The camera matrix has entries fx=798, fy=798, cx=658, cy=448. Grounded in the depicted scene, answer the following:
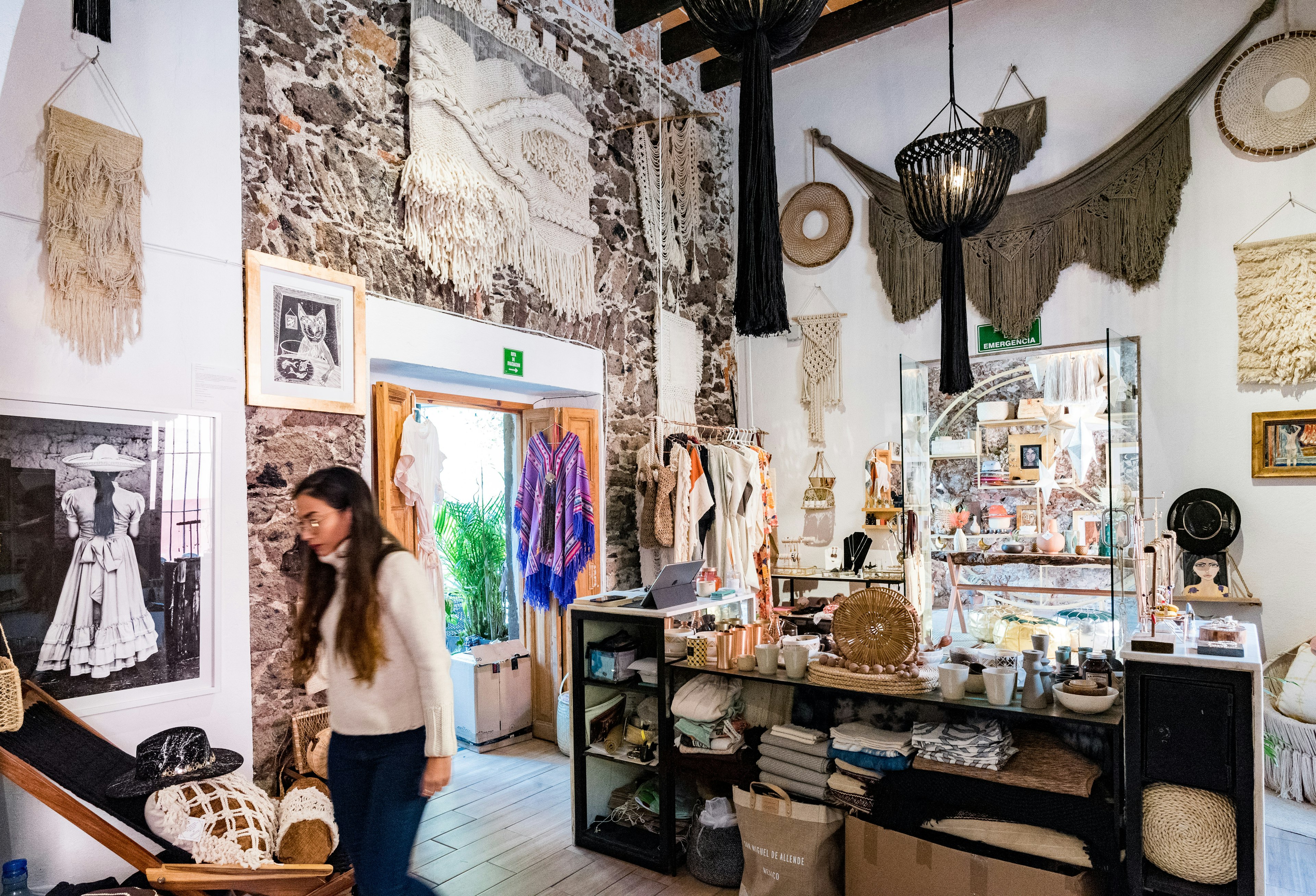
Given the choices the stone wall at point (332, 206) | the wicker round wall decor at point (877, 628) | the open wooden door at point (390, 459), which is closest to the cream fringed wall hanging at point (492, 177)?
the stone wall at point (332, 206)

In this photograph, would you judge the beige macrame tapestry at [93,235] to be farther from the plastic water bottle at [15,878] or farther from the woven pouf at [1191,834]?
the woven pouf at [1191,834]

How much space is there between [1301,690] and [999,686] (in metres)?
2.53

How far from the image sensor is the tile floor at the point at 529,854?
119 inches

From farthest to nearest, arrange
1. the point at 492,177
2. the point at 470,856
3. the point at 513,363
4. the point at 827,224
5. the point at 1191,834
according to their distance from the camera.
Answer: the point at 827,224 → the point at 513,363 → the point at 492,177 → the point at 470,856 → the point at 1191,834

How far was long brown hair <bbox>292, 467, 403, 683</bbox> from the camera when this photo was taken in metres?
2.04

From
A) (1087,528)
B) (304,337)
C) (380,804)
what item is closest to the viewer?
(380,804)

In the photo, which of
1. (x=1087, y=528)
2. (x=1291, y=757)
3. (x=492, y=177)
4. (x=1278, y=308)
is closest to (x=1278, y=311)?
(x=1278, y=308)

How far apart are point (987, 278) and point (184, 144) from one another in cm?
476

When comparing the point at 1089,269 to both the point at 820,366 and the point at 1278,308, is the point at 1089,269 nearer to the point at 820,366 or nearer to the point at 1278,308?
the point at 1278,308

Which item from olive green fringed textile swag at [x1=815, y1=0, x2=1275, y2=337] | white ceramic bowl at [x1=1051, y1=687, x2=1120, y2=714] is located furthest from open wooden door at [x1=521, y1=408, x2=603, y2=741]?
white ceramic bowl at [x1=1051, y1=687, x2=1120, y2=714]

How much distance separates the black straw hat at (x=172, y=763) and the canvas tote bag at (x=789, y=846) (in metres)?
1.82

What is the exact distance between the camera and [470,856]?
3324mm

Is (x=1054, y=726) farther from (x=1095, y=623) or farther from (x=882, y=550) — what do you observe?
(x=882, y=550)

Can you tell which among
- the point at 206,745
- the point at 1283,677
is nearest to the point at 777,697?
the point at 206,745
